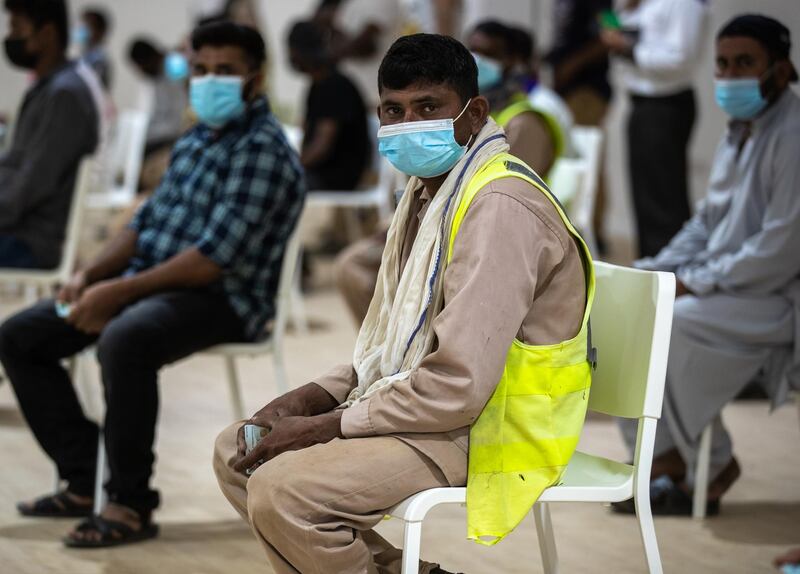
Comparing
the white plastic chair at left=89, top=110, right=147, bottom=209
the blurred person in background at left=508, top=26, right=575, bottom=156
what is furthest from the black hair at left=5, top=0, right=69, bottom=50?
the white plastic chair at left=89, top=110, right=147, bottom=209

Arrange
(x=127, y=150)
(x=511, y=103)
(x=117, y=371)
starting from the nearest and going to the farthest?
1. (x=117, y=371)
2. (x=511, y=103)
3. (x=127, y=150)

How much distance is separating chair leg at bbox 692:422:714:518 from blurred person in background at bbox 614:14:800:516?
0.03m

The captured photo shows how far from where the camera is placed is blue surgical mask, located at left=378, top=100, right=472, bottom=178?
2314mm

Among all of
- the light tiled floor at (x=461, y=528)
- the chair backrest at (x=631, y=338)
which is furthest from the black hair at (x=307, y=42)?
the chair backrest at (x=631, y=338)

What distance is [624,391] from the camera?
7.84 ft

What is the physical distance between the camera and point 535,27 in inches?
336

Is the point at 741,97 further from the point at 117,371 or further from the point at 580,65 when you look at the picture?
the point at 580,65

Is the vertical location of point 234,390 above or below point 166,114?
below

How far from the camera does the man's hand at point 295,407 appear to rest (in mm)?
2371

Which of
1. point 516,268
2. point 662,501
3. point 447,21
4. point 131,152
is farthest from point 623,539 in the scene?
point 447,21

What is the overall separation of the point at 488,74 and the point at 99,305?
1.81 metres

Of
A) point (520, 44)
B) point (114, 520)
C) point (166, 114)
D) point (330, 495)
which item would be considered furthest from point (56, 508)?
point (166, 114)

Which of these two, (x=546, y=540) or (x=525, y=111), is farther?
(x=525, y=111)

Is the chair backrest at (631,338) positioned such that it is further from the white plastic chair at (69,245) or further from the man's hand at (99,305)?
the white plastic chair at (69,245)
